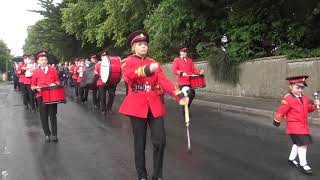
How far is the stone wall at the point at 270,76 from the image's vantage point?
1441 centimetres

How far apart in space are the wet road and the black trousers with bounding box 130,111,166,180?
59 centimetres

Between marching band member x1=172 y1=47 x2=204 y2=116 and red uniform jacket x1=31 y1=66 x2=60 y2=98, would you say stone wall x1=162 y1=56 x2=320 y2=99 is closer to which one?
marching band member x1=172 y1=47 x2=204 y2=116

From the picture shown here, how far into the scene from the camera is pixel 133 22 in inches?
1068

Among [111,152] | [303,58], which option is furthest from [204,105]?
[111,152]

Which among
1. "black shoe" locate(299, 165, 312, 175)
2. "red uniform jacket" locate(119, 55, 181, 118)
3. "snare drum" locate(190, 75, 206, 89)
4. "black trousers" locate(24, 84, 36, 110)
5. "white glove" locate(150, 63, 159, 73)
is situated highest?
"white glove" locate(150, 63, 159, 73)

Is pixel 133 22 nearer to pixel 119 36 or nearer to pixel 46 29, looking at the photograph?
pixel 119 36

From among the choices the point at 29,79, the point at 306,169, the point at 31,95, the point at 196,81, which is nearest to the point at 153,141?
the point at 306,169

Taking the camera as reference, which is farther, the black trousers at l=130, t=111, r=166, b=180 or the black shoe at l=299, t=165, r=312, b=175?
the black shoe at l=299, t=165, r=312, b=175

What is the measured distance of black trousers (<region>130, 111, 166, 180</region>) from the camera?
6.04 m

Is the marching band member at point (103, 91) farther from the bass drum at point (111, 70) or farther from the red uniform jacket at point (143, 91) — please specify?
the red uniform jacket at point (143, 91)

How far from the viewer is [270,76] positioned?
53.3 ft

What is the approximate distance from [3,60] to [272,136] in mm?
72770

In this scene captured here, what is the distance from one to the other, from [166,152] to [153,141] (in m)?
2.41

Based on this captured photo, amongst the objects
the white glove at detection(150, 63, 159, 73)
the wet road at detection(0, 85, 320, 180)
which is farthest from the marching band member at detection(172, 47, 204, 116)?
the white glove at detection(150, 63, 159, 73)
